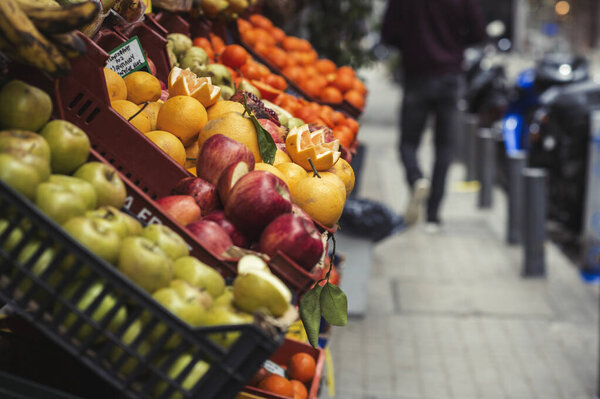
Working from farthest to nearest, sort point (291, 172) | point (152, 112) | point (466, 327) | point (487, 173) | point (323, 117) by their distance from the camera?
Answer: 1. point (487, 173)
2. point (466, 327)
3. point (323, 117)
4. point (152, 112)
5. point (291, 172)

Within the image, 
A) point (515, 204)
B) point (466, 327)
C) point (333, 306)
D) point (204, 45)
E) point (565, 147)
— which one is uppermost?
point (204, 45)

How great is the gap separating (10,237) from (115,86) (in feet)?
3.25

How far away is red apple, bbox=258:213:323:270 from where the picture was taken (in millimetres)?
1453

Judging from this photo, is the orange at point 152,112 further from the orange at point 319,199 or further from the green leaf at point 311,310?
the green leaf at point 311,310

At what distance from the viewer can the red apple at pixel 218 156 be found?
176 centimetres

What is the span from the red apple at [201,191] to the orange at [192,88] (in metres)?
0.49

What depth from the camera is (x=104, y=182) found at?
138cm

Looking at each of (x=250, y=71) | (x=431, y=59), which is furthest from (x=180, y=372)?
(x=431, y=59)

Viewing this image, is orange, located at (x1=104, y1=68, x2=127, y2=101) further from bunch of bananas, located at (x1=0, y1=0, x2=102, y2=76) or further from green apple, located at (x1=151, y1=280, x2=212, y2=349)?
green apple, located at (x1=151, y1=280, x2=212, y2=349)

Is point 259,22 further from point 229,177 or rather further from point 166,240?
point 166,240

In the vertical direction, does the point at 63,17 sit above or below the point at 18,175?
above

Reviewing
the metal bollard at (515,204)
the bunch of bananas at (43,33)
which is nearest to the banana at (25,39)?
the bunch of bananas at (43,33)

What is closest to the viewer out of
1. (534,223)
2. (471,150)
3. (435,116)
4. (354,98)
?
(354,98)

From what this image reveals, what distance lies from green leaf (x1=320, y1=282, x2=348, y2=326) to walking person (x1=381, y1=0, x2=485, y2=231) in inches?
178
